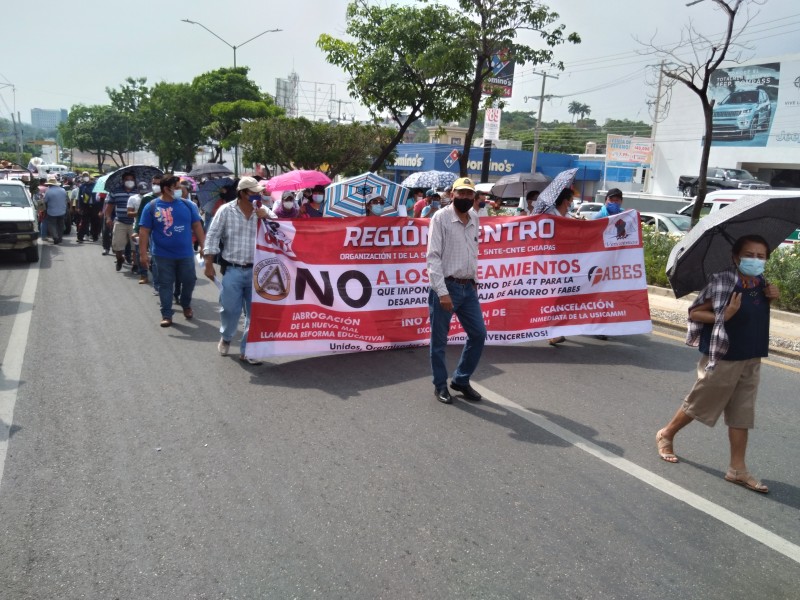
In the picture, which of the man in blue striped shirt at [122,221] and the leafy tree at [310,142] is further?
the leafy tree at [310,142]

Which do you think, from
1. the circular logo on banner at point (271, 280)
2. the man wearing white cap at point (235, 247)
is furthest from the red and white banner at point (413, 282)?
the man wearing white cap at point (235, 247)

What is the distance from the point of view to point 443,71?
1410 cm

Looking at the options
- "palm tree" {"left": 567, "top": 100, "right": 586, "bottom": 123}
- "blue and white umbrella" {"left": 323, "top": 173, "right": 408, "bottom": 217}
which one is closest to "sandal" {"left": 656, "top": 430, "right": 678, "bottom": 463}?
"blue and white umbrella" {"left": 323, "top": 173, "right": 408, "bottom": 217}

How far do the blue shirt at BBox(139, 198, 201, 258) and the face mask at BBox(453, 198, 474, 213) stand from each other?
13.4 ft

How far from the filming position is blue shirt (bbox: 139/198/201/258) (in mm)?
7762

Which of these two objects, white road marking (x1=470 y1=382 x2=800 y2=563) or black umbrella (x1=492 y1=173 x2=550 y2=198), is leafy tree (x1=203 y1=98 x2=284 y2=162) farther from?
white road marking (x1=470 y1=382 x2=800 y2=563)

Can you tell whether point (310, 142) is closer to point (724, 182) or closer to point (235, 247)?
point (724, 182)

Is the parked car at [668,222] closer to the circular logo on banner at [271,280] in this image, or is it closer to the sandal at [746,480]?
the circular logo on banner at [271,280]

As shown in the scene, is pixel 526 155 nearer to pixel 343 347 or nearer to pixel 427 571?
pixel 343 347

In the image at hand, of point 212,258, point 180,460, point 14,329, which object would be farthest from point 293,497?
point 14,329

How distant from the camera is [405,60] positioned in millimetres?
14773

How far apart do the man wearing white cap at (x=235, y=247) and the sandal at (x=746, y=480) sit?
4172 mm

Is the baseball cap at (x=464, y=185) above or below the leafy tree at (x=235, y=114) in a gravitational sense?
below

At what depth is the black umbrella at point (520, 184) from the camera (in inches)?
581
